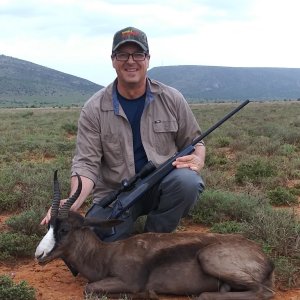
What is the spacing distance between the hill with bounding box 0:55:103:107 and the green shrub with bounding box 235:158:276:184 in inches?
5041

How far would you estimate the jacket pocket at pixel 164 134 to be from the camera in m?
6.37

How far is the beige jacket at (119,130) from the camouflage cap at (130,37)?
57 centimetres

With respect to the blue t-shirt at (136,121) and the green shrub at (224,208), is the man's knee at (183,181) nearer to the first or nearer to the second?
the blue t-shirt at (136,121)

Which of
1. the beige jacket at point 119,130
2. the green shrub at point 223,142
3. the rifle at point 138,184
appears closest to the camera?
the rifle at point 138,184

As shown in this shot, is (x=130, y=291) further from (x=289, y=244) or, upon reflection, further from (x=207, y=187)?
(x=207, y=187)

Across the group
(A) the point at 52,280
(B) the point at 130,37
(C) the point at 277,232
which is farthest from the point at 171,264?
(B) the point at 130,37

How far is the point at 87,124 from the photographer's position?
6336 mm

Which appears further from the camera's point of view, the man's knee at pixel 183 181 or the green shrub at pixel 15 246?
the green shrub at pixel 15 246

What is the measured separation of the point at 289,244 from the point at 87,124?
2767 mm

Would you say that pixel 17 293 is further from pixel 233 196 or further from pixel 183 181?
pixel 233 196

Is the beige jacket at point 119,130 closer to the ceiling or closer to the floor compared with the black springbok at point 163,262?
closer to the ceiling

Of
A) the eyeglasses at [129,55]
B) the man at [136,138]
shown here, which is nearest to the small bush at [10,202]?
the man at [136,138]

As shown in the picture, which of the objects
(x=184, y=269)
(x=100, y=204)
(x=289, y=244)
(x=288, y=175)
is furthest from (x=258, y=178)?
(x=184, y=269)

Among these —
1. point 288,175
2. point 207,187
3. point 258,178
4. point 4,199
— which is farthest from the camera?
point 288,175
